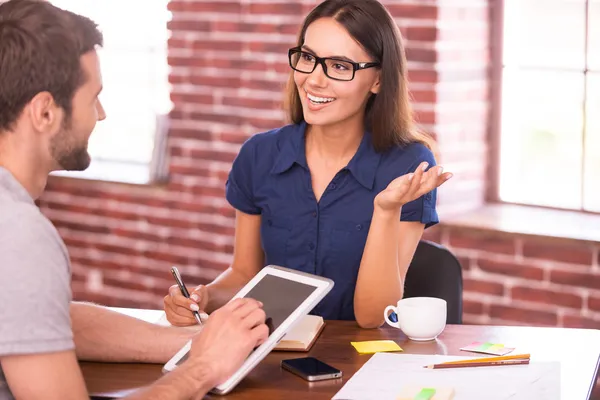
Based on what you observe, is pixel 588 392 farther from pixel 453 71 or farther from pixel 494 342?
pixel 453 71

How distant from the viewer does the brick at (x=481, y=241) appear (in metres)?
3.47

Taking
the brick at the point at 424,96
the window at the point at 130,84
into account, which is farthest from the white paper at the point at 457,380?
the window at the point at 130,84

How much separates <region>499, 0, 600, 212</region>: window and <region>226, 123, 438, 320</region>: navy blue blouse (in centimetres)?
114

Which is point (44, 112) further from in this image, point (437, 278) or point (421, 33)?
point (421, 33)

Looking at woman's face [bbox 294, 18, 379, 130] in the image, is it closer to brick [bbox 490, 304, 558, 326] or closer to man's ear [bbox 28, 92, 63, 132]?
man's ear [bbox 28, 92, 63, 132]

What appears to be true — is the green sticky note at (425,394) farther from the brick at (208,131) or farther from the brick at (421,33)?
the brick at (421,33)

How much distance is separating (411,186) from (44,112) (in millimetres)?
877

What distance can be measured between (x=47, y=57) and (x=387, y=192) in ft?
2.98

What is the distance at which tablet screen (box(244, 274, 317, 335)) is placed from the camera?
1961mm

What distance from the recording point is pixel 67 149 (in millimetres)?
1676

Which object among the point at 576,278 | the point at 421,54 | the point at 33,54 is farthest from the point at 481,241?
the point at 33,54

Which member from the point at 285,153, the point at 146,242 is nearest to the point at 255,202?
the point at 285,153

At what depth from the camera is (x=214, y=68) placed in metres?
4.11

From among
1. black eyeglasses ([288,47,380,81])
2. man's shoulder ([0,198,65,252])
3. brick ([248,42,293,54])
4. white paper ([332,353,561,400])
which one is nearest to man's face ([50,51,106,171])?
man's shoulder ([0,198,65,252])
